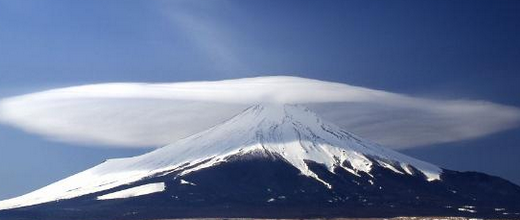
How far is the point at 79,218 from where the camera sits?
196 meters

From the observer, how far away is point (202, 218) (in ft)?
632

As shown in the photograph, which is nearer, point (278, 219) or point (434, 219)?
point (434, 219)

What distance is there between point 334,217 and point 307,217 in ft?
20.4

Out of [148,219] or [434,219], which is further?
[148,219]

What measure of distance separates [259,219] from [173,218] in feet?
61.9

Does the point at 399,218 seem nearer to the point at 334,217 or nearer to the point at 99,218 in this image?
the point at 334,217

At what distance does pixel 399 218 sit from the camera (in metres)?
188

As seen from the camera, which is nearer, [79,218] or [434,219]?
[434,219]

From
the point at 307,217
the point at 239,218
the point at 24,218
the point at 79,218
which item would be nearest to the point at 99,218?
the point at 79,218

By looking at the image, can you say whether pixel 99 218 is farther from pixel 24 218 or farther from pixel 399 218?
pixel 399 218

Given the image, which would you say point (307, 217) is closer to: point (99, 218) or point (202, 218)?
point (202, 218)

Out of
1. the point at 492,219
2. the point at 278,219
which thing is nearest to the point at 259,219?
the point at 278,219

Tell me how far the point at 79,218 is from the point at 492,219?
88.5 meters

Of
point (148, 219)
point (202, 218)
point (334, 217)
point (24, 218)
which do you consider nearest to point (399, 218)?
point (334, 217)
